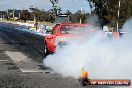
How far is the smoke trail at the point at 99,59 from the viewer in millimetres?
10783

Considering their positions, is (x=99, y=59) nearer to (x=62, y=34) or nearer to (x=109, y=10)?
(x=62, y=34)

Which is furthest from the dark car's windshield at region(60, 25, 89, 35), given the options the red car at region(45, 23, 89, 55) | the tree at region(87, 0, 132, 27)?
the tree at region(87, 0, 132, 27)

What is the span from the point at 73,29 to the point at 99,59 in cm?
523

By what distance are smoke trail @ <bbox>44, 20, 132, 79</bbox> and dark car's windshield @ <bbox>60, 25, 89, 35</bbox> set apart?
74.7 inches

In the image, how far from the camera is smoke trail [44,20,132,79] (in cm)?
1078

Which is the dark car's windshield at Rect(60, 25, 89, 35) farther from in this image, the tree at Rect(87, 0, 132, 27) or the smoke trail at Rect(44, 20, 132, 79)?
the tree at Rect(87, 0, 132, 27)

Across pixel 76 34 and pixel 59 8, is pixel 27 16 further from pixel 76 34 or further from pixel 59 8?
pixel 76 34

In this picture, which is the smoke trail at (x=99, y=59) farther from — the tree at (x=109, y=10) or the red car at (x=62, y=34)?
the tree at (x=109, y=10)

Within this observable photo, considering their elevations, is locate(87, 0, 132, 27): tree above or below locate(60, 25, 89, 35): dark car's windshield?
above

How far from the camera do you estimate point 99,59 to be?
1176 cm

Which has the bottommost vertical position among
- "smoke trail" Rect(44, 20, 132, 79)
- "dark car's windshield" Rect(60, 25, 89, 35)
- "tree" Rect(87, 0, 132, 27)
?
"smoke trail" Rect(44, 20, 132, 79)

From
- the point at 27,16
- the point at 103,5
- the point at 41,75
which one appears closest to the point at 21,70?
the point at 41,75

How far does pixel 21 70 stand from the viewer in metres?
13.0

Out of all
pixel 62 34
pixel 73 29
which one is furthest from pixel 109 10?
pixel 62 34
